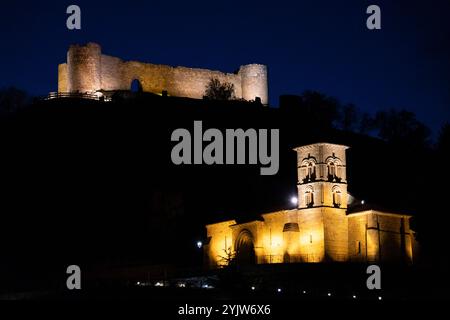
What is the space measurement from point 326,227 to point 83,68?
38.2m

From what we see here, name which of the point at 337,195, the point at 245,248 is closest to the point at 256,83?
the point at 245,248

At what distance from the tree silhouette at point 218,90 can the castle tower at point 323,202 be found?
35306 mm

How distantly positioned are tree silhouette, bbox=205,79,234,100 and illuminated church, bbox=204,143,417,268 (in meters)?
35.1

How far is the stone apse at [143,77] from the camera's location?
3095 inches

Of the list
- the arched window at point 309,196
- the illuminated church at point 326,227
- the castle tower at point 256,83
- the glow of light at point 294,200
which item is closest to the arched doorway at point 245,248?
the illuminated church at point 326,227

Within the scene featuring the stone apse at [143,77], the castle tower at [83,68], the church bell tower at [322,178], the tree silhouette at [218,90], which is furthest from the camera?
the tree silhouette at [218,90]

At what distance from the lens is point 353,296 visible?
127 feet

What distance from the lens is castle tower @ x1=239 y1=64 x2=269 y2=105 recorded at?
8919 cm

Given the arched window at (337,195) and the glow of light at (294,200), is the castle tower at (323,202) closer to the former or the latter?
the arched window at (337,195)

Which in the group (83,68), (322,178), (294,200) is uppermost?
(83,68)

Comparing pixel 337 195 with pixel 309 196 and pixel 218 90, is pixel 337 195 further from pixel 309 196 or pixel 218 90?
pixel 218 90

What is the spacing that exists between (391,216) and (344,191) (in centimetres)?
321

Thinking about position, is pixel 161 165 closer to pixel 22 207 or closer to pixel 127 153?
pixel 127 153

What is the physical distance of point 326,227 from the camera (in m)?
48.4
